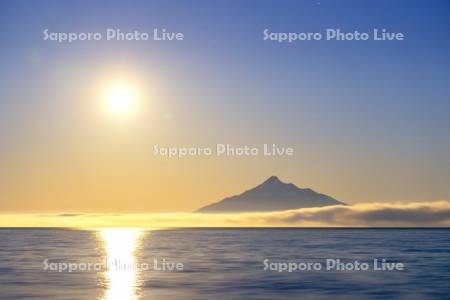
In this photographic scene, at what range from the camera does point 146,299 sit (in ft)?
125

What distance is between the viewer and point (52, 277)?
49656mm

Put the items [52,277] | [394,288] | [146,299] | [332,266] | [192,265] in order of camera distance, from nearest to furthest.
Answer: [146,299] → [394,288] → [52,277] → [332,266] → [192,265]

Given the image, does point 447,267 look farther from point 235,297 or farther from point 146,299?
point 146,299

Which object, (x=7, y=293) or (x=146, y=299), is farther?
(x=7, y=293)

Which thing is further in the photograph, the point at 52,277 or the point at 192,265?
the point at 192,265

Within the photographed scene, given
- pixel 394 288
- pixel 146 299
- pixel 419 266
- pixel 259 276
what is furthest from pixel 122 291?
pixel 419 266

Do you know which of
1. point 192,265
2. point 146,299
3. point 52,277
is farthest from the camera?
point 192,265

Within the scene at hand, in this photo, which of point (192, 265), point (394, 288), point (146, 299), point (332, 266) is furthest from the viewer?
point (192, 265)

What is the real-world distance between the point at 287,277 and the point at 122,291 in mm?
14656

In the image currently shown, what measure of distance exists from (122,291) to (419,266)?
34257mm

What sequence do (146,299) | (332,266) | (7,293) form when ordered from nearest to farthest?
(146,299) → (7,293) → (332,266)

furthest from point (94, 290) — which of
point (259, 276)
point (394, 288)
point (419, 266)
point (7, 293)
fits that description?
point (419, 266)

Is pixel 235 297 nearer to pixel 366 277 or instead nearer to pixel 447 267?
pixel 366 277

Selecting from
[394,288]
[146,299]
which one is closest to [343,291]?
[394,288]
